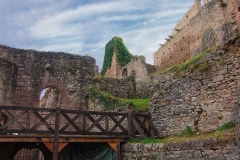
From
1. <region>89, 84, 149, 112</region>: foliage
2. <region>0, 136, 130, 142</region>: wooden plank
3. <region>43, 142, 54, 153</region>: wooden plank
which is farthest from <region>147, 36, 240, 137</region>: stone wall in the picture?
<region>43, 142, 54, 153</region>: wooden plank

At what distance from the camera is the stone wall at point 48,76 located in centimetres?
1662

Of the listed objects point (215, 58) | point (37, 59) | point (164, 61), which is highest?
point (164, 61)

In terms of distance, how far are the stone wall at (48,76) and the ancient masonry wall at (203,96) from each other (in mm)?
7777

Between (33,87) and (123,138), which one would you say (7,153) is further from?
(123,138)

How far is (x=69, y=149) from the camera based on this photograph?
11.7m

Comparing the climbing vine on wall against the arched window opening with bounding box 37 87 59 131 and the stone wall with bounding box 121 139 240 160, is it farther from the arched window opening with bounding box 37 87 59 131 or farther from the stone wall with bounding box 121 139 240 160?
the stone wall with bounding box 121 139 240 160

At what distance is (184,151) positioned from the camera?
25.3ft

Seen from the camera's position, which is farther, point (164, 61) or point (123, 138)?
point (164, 61)

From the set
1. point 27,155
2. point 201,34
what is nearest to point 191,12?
point 201,34

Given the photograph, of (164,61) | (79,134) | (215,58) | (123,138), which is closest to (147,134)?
(123,138)

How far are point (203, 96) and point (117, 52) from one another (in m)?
18.0

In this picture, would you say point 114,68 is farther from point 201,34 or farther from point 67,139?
point 67,139

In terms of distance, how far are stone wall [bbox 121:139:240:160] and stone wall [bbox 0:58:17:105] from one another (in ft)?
29.1

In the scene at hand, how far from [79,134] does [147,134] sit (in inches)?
123
